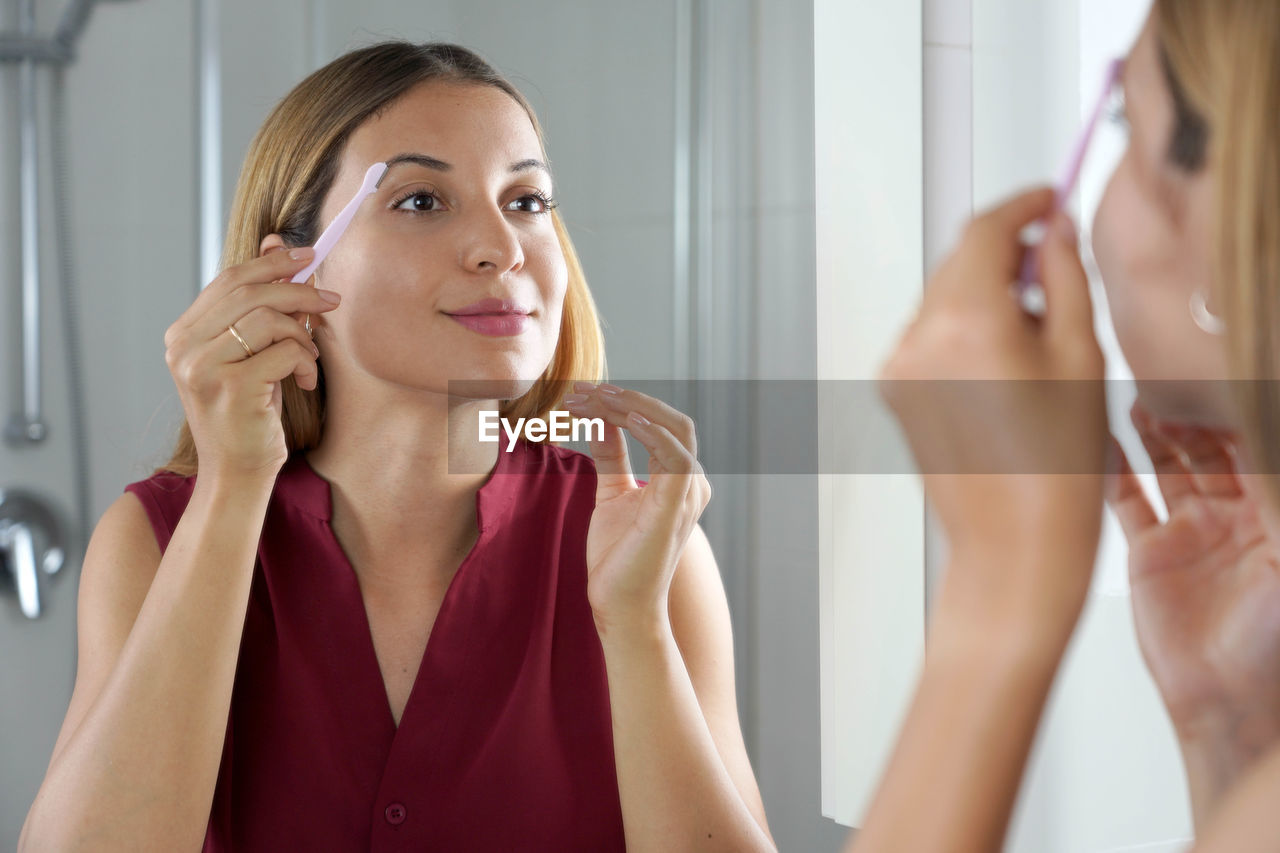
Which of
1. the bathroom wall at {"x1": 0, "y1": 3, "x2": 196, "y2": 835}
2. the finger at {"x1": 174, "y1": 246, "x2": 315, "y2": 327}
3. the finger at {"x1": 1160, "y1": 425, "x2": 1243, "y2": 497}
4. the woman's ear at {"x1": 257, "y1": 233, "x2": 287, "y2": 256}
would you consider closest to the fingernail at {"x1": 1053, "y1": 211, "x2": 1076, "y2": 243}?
the finger at {"x1": 1160, "y1": 425, "x2": 1243, "y2": 497}

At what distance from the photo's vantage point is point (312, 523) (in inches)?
31.0

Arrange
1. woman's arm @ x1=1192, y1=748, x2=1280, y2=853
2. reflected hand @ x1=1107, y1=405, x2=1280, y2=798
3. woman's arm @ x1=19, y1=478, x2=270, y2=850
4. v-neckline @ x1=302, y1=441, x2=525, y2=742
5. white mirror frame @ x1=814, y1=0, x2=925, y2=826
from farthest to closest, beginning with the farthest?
white mirror frame @ x1=814, y1=0, x2=925, y2=826, v-neckline @ x1=302, y1=441, x2=525, y2=742, woman's arm @ x1=19, y1=478, x2=270, y2=850, reflected hand @ x1=1107, y1=405, x2=1280, y2=798, woman's arm @ x1=1192, y1=748, x2=1280, y2=853

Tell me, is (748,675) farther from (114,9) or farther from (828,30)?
(114,9)

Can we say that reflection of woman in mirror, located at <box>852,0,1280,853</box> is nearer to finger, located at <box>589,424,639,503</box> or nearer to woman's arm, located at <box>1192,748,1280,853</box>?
woman's arm, located at <box>1192,748,1280,853</box>

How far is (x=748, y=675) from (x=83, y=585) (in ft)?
2.18

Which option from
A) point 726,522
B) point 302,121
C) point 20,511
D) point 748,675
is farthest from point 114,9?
point 748,675

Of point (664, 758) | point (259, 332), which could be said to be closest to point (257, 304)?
point (259, 332)

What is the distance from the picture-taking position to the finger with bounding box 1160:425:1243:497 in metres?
0.41

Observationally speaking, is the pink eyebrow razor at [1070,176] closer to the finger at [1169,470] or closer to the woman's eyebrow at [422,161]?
the finger at [1169,470]

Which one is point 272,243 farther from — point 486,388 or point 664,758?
point 664,758

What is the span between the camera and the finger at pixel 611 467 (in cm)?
75

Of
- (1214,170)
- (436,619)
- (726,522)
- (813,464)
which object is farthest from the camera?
(726,522)

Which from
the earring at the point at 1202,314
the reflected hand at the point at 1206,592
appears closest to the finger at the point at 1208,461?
the reflected hand at the point at 1206,592

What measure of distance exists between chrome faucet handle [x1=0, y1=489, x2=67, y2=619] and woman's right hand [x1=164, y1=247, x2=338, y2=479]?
0.40m
